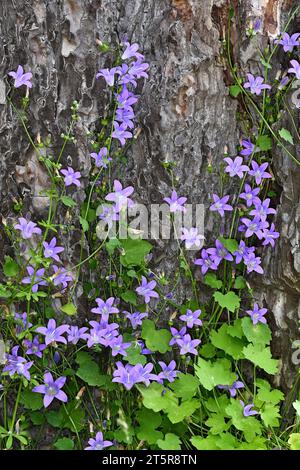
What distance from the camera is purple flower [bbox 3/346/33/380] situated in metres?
3.12

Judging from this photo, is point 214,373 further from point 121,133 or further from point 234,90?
point 234,90

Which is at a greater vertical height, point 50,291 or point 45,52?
point 45,52

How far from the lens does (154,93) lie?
3.30 metres

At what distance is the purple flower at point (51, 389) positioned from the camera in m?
3.14

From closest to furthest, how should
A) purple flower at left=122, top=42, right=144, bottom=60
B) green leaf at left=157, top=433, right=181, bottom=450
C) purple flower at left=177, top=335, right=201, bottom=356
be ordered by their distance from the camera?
1. green leaf at left=157, top=433, right=181, bottom=450
2. purple flower at left=122, top=42, right=144, bottom=60
3. purple flower at left=177, top=335, right=201, bottom=356

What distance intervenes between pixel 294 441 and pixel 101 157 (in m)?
1.48

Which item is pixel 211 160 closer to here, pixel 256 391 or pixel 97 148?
pixel 97 148

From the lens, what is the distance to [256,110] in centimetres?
339

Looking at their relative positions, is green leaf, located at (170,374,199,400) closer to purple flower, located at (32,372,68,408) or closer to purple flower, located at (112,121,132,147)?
purple flower, located at (32,372,68,408)

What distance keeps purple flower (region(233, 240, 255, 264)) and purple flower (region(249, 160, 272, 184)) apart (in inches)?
11.5

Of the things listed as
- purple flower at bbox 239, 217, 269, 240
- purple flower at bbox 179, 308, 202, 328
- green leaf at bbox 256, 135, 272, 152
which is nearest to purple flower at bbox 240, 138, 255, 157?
green leaf at bbox 256, 135, 272, 152

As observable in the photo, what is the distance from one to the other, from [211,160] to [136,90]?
1.50ft

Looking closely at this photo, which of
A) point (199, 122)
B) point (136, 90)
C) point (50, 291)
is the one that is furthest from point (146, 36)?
point (50, 291)

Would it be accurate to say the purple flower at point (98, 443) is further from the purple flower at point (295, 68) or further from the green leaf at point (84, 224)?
the purple flower at point (295, 68)
